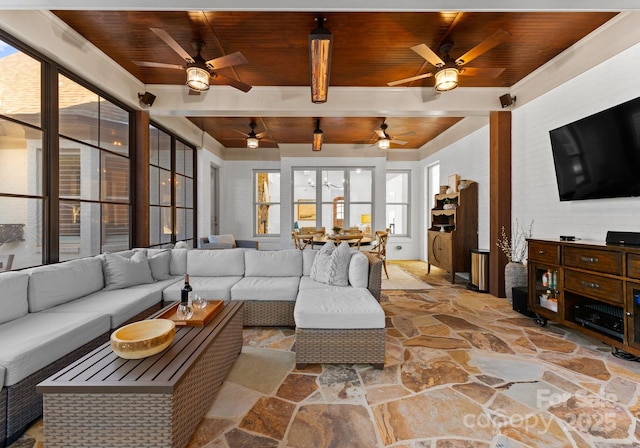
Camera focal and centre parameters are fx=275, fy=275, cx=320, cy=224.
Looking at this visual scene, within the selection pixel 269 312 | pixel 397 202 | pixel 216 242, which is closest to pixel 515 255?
pixel 269 312

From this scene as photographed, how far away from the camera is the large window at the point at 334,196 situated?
295 inches

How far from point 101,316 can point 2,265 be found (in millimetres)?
1189

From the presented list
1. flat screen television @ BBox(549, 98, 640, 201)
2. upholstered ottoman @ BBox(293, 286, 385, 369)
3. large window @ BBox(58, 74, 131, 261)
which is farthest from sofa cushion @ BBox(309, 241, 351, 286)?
large window @ BBox(58, 74, 131, 261)

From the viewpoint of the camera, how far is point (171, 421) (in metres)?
1.33

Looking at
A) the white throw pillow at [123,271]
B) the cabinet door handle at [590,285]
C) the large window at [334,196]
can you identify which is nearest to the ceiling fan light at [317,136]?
the large window at [334,196]

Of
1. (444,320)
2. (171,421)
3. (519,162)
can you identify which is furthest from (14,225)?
(519,162)

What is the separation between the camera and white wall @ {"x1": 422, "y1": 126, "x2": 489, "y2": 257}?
16.5ft

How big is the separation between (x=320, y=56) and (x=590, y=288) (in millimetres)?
3408

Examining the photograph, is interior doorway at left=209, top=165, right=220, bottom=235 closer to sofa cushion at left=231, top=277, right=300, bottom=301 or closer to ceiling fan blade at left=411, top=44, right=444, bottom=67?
sofa cushion at left=231, top=277, right=300, bottom=301

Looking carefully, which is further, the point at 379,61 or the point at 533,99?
the point at 533,99

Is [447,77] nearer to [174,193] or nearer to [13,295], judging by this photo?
[13,295]

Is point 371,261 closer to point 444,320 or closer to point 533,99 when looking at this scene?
point 444,320

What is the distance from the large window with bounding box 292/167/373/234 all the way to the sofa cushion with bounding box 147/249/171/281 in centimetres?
414

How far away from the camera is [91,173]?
343 cm
